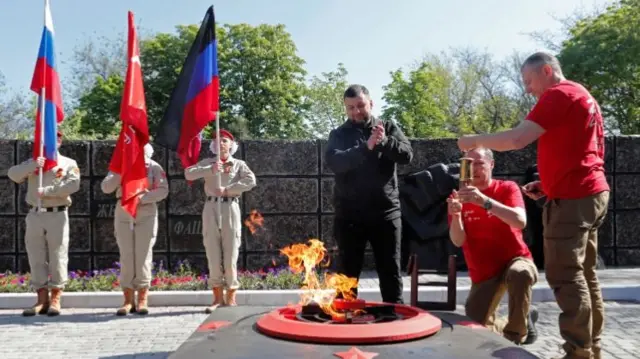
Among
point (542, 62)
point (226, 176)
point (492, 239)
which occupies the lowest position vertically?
point (492, 239)

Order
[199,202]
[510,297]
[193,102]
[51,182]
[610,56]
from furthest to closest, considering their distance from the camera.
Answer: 1. [610,56]
2. [199,202]
3. [51,182]
4. [193,102]
5. [510,297]

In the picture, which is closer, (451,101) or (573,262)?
(573,262)

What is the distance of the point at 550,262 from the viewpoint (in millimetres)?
4094

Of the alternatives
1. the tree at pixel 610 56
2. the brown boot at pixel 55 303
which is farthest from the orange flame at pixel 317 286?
the tree at pixel 610 56

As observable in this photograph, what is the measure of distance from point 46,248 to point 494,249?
547 cm

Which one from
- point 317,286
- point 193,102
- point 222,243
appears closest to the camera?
point 317,286

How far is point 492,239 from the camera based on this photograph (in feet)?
16.1

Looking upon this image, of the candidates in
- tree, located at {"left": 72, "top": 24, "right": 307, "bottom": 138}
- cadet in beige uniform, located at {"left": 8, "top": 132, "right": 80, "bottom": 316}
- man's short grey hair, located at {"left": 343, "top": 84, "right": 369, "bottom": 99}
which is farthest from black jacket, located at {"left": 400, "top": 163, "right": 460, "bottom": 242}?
tree, located at {"left": 72, "top": 24, "right": 307, "bottom": 138}

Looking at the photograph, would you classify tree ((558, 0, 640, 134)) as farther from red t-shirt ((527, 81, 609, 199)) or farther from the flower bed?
red t-shirt ((527, 81, 609, 199))

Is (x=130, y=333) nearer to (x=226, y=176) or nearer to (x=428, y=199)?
(x=226, y=176)

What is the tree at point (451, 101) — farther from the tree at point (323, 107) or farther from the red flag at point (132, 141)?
the red flag at point (132, 141)

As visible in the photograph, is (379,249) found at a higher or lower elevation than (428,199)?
lower

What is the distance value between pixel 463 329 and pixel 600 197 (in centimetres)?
123

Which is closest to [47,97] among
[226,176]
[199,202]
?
[226,176]
